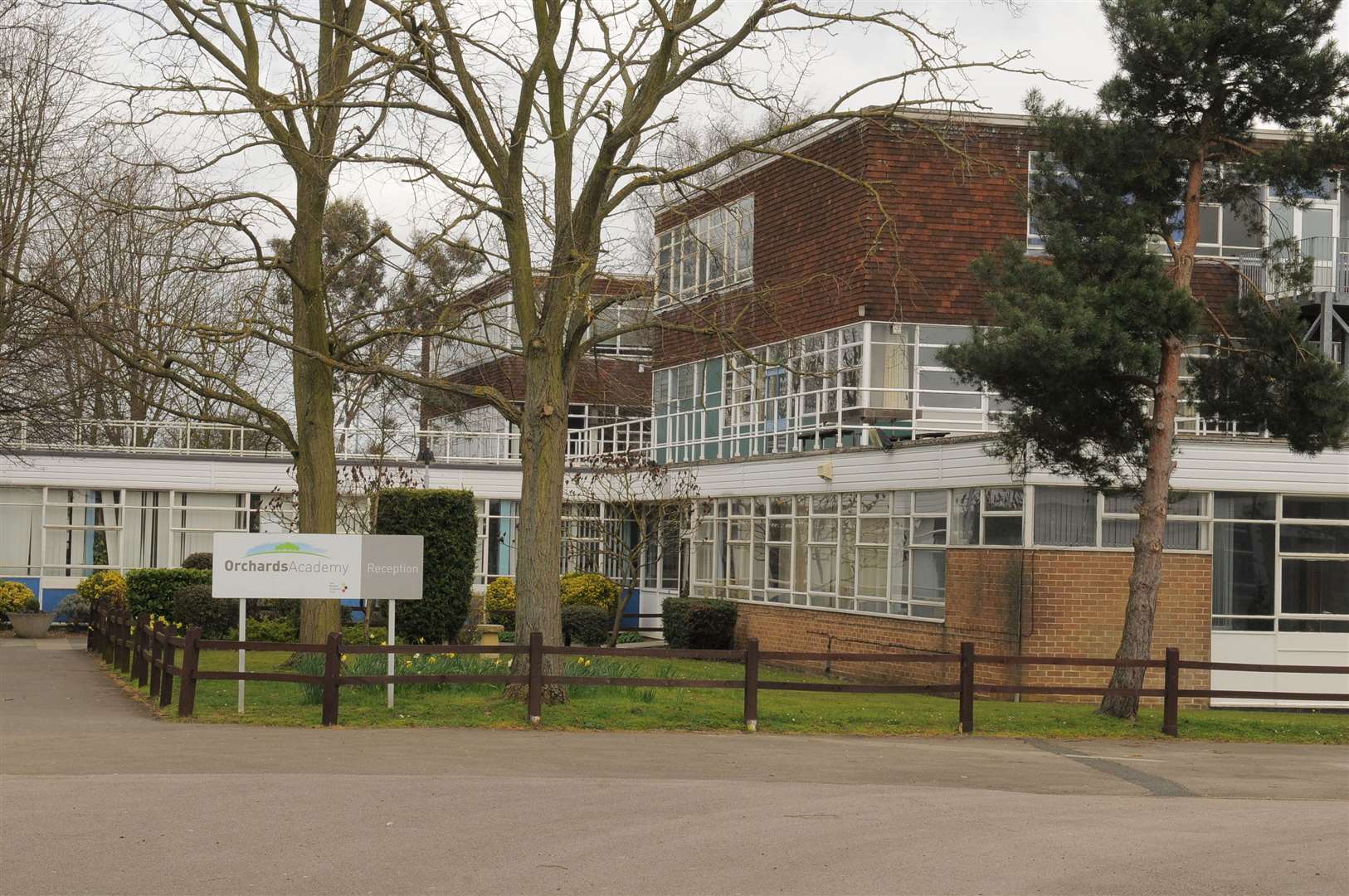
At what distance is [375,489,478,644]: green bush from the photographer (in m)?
26.7

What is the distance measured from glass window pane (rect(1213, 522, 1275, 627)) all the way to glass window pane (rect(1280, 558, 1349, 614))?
1.35 ft

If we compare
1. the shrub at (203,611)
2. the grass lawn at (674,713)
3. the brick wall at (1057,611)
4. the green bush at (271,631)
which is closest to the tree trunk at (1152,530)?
the grass lawn at (674,713)

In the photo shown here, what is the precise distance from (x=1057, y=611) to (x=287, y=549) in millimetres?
10642

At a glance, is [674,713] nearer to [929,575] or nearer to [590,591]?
[929,575]

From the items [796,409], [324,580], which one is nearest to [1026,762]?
[324,580]

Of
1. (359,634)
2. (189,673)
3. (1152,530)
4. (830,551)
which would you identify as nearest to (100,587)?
(359,634)

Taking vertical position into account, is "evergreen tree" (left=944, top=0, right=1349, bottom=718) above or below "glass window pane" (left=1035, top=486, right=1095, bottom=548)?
above

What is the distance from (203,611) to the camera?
2822cm

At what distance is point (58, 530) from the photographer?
3569 cm

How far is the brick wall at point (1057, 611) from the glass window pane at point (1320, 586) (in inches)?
68.1

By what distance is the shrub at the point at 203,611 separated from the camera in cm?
2819

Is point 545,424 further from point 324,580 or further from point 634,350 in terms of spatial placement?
point 634,350

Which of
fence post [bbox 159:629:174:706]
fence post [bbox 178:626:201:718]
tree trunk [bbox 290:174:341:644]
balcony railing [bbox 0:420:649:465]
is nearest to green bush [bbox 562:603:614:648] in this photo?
balcony railing [bbox 0:420:649:465]

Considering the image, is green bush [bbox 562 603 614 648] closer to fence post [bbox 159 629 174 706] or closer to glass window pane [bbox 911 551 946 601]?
glass window pane [bbox 911 551 946 601]
